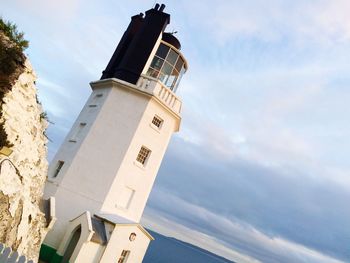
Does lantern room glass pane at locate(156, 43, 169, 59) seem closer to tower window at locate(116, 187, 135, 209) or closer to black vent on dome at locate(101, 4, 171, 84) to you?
black vent on dome at locate(101, 4, 171, 84)

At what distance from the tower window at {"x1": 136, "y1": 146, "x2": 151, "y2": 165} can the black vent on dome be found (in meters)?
5.59

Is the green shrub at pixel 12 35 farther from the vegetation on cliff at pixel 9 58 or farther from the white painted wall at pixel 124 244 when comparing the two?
the white painted wall at pixel 124 244

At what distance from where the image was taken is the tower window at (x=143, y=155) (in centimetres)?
2542

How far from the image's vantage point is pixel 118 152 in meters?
24.0

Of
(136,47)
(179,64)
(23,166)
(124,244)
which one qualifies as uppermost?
(179,64)

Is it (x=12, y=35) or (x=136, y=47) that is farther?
(x=136, y=47)

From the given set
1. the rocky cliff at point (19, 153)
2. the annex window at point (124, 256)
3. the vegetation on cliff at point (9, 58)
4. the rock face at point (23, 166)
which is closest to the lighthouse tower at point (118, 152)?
the annex window at point (124, 256)

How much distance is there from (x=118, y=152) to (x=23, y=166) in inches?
412

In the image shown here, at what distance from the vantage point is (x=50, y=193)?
23.0 metres

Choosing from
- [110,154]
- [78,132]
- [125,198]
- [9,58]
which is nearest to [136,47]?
[78,132]

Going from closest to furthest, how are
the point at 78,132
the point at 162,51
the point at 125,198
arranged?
the point at 125,198
the point at 78,132
the point at 162,51

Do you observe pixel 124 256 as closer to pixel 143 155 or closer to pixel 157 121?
pixel 143 155

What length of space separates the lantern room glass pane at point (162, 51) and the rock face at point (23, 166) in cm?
1248

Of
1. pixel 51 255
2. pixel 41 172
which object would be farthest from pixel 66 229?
pixel 41 172
